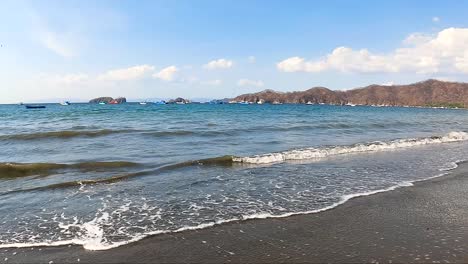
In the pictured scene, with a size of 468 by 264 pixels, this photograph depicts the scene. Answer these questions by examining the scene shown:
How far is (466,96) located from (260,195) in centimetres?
19018

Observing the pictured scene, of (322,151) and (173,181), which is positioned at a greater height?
(322,151)

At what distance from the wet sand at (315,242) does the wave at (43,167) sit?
9.81 m

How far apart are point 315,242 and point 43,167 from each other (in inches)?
585

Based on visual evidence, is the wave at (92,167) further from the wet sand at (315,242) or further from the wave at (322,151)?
the wet sand at (315,242)

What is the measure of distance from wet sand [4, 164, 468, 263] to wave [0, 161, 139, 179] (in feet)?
32.2

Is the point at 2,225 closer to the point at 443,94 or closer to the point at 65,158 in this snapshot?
the point at 65,158

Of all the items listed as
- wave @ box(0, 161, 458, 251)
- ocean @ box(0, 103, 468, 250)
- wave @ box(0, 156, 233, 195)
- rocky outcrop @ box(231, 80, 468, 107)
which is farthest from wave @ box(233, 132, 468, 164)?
rocky outcrop @ box(231, 80, 468, 107)

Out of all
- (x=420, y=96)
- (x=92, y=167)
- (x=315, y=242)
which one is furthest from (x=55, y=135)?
(x=420, y=96)

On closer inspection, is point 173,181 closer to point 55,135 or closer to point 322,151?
point 322,151

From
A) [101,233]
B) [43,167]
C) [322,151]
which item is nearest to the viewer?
[101,233]

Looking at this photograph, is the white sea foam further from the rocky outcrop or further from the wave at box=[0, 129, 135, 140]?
the rocky outcrop

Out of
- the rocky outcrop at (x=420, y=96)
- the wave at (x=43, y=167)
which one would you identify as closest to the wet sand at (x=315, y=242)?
the wave at (x=43, y=167)

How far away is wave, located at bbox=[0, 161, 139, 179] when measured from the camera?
55.2 ft

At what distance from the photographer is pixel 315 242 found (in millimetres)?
8109
